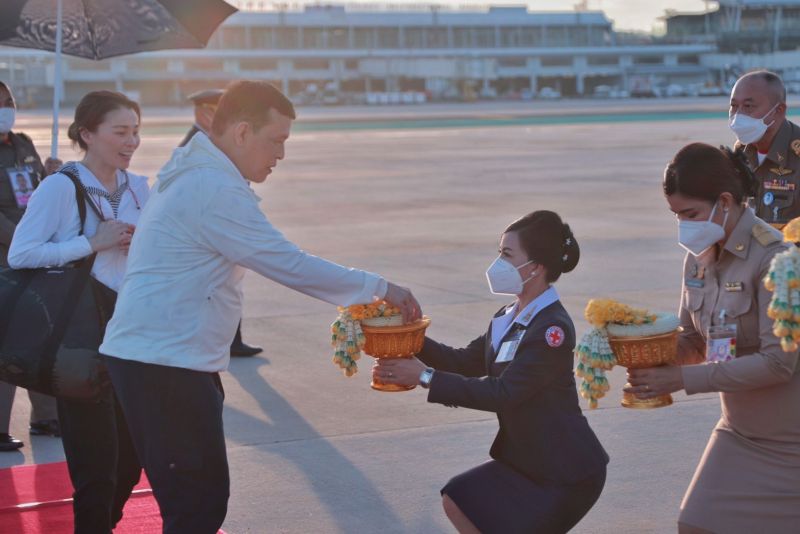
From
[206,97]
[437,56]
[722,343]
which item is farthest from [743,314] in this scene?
[437,56]

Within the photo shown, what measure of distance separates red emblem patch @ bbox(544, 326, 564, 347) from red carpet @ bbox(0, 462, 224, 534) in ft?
8.10

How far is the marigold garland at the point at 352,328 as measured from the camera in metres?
4.29

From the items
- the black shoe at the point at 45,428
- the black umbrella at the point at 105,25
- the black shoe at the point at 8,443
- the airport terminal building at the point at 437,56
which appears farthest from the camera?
the airport terminal building at the point at 437,56

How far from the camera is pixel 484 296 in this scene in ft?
38.6

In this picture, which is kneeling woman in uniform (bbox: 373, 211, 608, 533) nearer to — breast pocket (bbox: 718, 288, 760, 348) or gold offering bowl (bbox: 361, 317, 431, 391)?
gold offering bowl (bbox: 361, 317, 431, 391)

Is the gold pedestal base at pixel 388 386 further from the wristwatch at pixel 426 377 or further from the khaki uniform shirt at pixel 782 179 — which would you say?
the khaki uniform shirt at pixel 782 179

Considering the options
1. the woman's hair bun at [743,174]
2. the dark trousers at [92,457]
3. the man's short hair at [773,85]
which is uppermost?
the man's short hair at [773,85]

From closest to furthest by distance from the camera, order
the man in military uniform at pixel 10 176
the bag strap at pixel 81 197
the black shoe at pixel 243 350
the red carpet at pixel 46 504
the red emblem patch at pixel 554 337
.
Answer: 1. the red emblem patch at pixel 554 337
2. the bag strap at pixel 81 197
3. the red carpet at pixel 46 504
4. the man in military uniform at pixel 10 176
5. the black shoe at pixel 243 350

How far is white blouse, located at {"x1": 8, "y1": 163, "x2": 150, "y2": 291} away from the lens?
16.7 feet

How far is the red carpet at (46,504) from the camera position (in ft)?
18.9

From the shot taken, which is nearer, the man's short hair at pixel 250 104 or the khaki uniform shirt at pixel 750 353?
the khaki uniform shirt at pixel 750 353

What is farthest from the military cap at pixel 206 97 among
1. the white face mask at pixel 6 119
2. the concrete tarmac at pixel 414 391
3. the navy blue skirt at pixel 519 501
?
the navy blue skirt at pixel 519 501

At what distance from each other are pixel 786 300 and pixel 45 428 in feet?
17.1

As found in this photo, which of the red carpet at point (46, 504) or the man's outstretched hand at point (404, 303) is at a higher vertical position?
the man's outstretched hand at point (404, 303)
